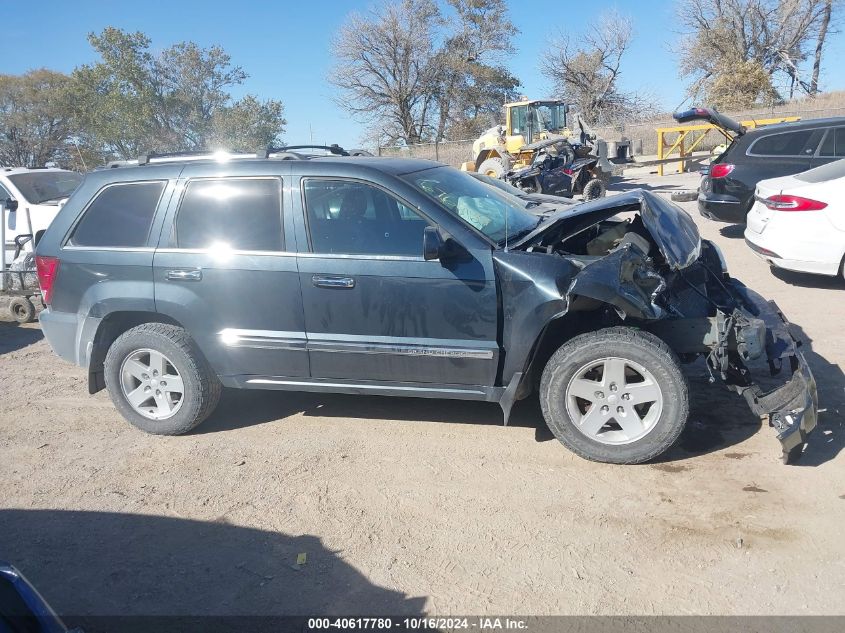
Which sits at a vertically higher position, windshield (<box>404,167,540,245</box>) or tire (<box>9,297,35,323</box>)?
windshield (<box>404,167,540,245</box>)

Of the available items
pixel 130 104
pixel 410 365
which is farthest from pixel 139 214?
pixel 130 104

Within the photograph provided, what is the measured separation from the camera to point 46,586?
3.31 m

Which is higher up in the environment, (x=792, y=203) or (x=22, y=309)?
(x=792, y=203)

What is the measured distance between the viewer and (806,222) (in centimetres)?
719

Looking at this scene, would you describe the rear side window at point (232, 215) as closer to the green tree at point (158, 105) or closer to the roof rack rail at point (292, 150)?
the roof rack rail at point (292, 150)

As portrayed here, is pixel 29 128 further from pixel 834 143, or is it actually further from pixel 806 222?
pixel 806 222

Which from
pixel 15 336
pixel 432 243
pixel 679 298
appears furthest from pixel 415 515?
pixel 15 336

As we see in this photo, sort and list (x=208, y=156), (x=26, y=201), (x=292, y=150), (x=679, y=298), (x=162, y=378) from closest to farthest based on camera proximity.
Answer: (x=679, y=298) < (x=162, y=378) < (x=208, y=156) < (x=292, y=150) < (x=26, y=201)

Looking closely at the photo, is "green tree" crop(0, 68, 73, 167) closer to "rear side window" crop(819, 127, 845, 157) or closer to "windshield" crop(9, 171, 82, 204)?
"windshield" crop(9, 171, 82, 204)

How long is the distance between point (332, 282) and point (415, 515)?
153cm

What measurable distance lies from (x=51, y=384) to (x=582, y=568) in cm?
508

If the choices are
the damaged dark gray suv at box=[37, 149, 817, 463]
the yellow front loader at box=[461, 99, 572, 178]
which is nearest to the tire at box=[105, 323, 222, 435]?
the damaged dark gray suv at box=[37, 149, 817, 463]

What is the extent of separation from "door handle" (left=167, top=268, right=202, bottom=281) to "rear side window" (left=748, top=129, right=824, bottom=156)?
29.2 feet

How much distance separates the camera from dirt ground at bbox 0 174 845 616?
10.1 feet
